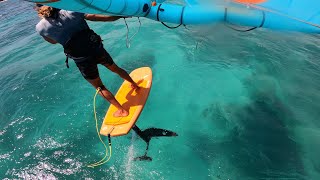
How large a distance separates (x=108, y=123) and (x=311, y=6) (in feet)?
13.4

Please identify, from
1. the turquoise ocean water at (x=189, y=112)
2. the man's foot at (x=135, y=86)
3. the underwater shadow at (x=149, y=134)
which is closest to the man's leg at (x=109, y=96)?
the underwater shadow at (x=149, y=134)

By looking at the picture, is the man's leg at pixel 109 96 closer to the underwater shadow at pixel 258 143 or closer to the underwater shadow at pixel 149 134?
the underwater shadow at pixel 149 134

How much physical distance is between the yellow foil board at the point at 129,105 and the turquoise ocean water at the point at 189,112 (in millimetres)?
905

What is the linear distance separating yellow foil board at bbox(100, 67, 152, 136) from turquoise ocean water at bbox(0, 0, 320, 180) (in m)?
0.91

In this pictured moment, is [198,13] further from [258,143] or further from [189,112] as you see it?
[258,143]

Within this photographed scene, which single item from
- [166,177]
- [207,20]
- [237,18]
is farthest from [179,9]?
[166,177]

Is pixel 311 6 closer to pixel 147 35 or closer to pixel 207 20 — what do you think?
pixel 207 20

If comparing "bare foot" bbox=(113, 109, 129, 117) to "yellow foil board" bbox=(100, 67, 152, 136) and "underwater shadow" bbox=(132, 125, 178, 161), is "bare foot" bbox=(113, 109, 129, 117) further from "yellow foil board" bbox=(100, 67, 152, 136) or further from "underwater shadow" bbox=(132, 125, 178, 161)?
"underwater shadow" bbox=(132, 125, 178, 161)

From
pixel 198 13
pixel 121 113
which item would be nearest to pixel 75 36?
pixel 121 113

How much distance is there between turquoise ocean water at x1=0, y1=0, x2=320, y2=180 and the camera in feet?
16.7

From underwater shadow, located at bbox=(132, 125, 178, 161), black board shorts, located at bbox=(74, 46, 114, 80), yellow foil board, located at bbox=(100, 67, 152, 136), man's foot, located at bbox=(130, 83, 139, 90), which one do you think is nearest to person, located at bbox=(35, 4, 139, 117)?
black board shorts, located at bbox=(74, 46, 114, 80)

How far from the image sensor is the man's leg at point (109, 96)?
469 centimetres

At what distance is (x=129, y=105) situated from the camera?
5148 mm

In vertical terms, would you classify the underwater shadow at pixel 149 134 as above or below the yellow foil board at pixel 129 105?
below
